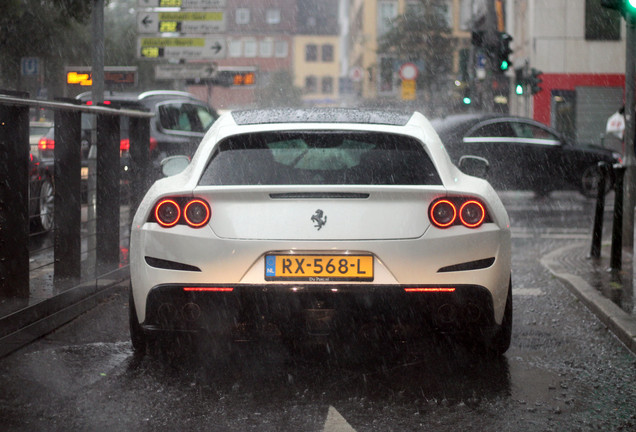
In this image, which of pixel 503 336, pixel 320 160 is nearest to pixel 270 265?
pixel 320 160

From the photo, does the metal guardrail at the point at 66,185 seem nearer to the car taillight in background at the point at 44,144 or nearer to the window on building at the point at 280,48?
the car taillight in background at the point at 44,144

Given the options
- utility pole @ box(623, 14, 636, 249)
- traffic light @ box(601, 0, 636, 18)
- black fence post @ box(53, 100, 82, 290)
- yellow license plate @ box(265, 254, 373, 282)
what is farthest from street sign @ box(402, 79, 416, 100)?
yellow license plate @ box(265, 254, 373, 282)

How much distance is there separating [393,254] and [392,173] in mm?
477

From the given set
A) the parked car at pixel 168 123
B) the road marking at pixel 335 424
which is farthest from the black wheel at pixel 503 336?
the parked car at pixel 168 123

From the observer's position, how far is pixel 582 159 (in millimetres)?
19891

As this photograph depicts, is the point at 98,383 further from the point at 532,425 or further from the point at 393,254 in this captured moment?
the point at 532,425

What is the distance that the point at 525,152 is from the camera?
766 inches

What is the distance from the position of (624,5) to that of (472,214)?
4.97 meters

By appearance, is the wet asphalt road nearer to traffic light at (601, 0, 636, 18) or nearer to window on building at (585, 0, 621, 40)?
traffic light at (601, 0, 636, 18)

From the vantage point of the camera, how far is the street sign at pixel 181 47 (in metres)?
22.0

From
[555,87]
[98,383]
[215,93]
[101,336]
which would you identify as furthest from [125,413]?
[215,93]

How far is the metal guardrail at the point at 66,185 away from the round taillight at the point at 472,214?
285 centimetres

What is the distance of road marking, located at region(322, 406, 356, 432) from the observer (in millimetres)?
4398

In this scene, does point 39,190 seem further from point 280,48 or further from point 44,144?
point 280,48
